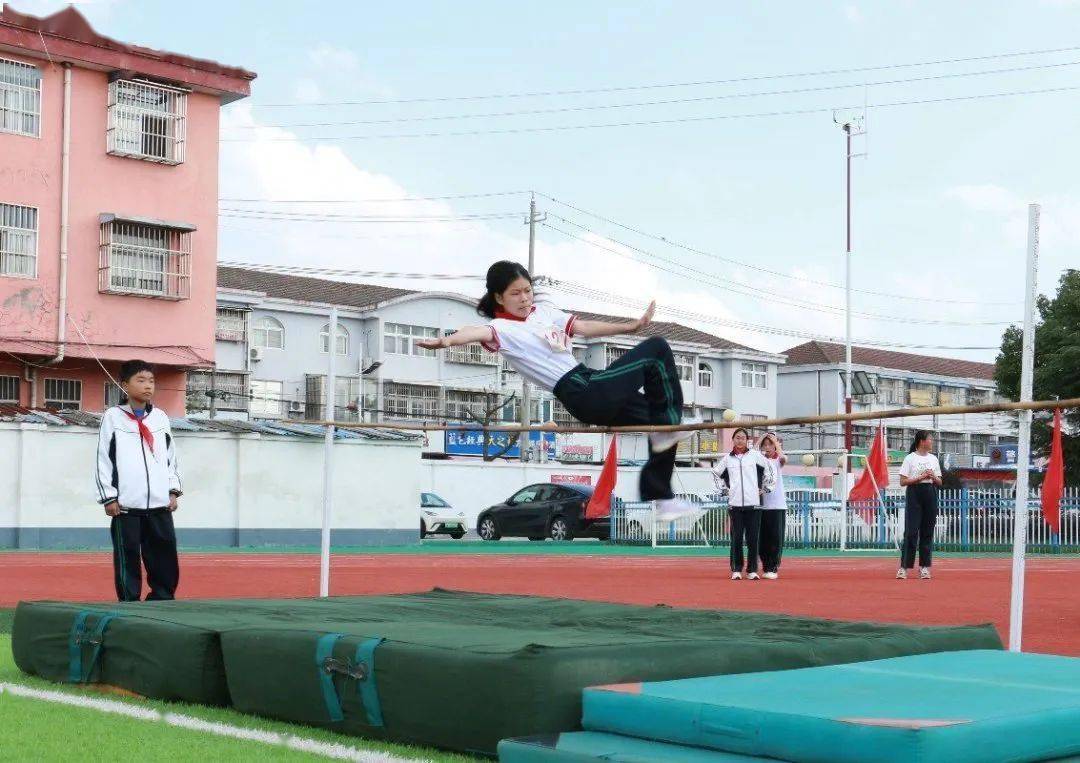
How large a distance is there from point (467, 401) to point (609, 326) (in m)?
47.6

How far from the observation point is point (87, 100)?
87.2ft

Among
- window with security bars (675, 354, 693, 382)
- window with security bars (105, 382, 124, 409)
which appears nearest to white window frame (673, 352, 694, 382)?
window with security bars (675, 354, 693, 382)

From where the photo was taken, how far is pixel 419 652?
14.5 ft

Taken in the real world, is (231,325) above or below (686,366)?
above

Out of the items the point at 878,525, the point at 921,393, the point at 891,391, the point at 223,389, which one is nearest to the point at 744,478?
the point at 878,525

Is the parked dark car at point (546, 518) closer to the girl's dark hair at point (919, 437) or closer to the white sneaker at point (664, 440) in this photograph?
the girl's dark hair at point (919, 437)

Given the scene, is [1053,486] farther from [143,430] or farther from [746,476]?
[746,476]

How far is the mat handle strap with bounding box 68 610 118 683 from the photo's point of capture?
5.73 m

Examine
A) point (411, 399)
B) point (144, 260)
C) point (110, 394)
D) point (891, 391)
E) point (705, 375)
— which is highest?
point (144, 260)

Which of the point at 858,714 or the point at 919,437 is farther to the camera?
the point at 919,437

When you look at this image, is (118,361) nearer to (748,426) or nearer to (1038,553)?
(1038,553)

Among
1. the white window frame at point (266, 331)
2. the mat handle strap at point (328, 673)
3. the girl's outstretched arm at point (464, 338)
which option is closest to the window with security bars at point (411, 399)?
the white window frame at point (266, 331)

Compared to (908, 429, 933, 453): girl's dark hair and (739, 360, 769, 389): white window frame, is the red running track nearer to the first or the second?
(908, 429, 933, 453): girl's dark hair

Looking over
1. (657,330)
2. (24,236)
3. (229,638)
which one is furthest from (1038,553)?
(657,330)
